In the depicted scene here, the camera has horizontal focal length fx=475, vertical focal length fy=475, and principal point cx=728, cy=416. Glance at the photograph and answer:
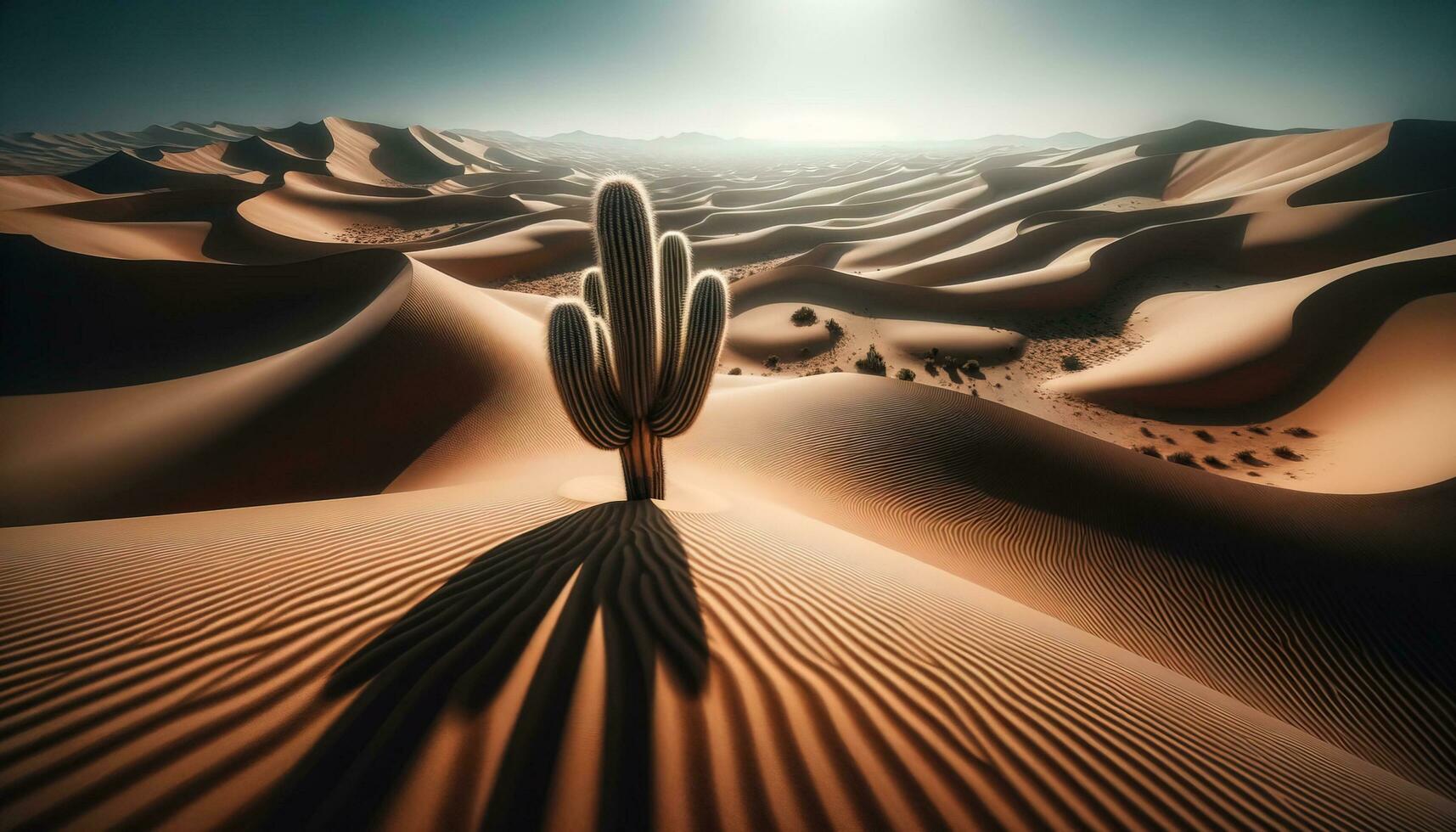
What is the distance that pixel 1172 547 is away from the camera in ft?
20.9

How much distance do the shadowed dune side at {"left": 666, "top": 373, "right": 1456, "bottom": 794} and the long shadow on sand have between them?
449cm

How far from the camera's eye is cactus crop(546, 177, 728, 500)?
527 centimetres

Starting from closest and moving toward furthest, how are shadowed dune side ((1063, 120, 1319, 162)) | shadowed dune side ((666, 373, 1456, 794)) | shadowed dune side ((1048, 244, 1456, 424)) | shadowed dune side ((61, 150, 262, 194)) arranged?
shadowed dune side ((666, 373, 1456, 794))
shadowed dune side ((1048, 244, 1456, 424))
shadowed dune side ((61, 150, 262, 194))
shadowed dune side ((1063, 120, 1319, 162))

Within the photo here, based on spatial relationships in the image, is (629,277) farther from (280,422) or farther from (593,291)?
(280,422)

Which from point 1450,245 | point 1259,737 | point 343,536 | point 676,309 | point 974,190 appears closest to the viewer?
point 1259,737

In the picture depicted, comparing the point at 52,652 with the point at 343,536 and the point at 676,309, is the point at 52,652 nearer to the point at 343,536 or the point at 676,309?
the point at 343,536

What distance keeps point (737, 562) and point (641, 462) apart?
7.75ft

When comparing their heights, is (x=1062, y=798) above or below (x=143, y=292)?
below

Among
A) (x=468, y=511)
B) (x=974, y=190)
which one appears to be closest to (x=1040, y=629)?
(x=468, y=511)

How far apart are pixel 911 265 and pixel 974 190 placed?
26.2 metres

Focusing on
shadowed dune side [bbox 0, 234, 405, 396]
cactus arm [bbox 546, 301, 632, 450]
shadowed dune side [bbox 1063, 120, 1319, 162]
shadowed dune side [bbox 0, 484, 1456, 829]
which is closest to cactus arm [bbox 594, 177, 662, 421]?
cactus arm [bbox 546, 301, 632, 450]

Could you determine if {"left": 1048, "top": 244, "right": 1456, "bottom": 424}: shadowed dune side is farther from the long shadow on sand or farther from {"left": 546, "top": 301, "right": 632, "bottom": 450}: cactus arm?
the long shadow on sand

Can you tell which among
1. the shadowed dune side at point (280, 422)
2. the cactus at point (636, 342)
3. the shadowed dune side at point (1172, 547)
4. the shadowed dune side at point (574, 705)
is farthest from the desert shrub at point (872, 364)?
the shadowed dune side at point (574, 705)

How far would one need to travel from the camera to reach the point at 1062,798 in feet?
6.65
